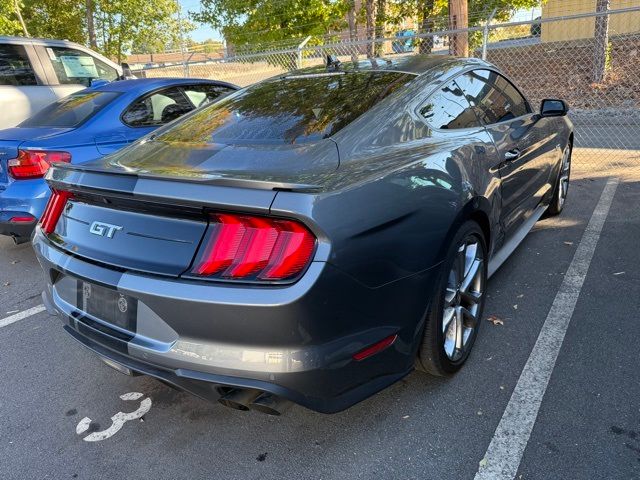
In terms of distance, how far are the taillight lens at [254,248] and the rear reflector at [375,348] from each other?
0.46 m

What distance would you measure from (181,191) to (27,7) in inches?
872

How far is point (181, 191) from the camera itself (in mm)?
1921

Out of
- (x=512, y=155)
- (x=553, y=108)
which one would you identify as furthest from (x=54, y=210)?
(x=553, y=108)

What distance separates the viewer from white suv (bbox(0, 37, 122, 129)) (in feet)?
22.1

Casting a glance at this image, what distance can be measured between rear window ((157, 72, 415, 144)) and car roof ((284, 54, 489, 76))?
0.35ft

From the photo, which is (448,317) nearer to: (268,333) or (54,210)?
(268,333)

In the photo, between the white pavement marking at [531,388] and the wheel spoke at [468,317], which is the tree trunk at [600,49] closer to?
the white pavement marking at [531,388]

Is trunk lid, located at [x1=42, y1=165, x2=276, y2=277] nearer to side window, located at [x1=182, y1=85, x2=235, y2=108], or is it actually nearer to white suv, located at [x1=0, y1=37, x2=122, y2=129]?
side window, located at [x1=182, y1=85, x2=235, y2=108]

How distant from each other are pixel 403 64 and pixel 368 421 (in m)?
2.06

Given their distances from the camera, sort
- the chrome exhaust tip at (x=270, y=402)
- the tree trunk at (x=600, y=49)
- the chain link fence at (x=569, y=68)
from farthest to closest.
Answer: the tree trunk at (x=600, y=49) → the chain link fence at (x=569, y=68) → the chrome exhaust tip at (x=270, y=402)

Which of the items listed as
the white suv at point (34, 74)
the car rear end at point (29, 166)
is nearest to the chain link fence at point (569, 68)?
the white suv at point (34, 74)

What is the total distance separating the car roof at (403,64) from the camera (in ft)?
9.89

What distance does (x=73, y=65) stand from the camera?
7527 millimetres

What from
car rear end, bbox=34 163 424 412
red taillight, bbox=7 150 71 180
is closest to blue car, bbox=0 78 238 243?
red taillight, bbox=7 150 71 180
